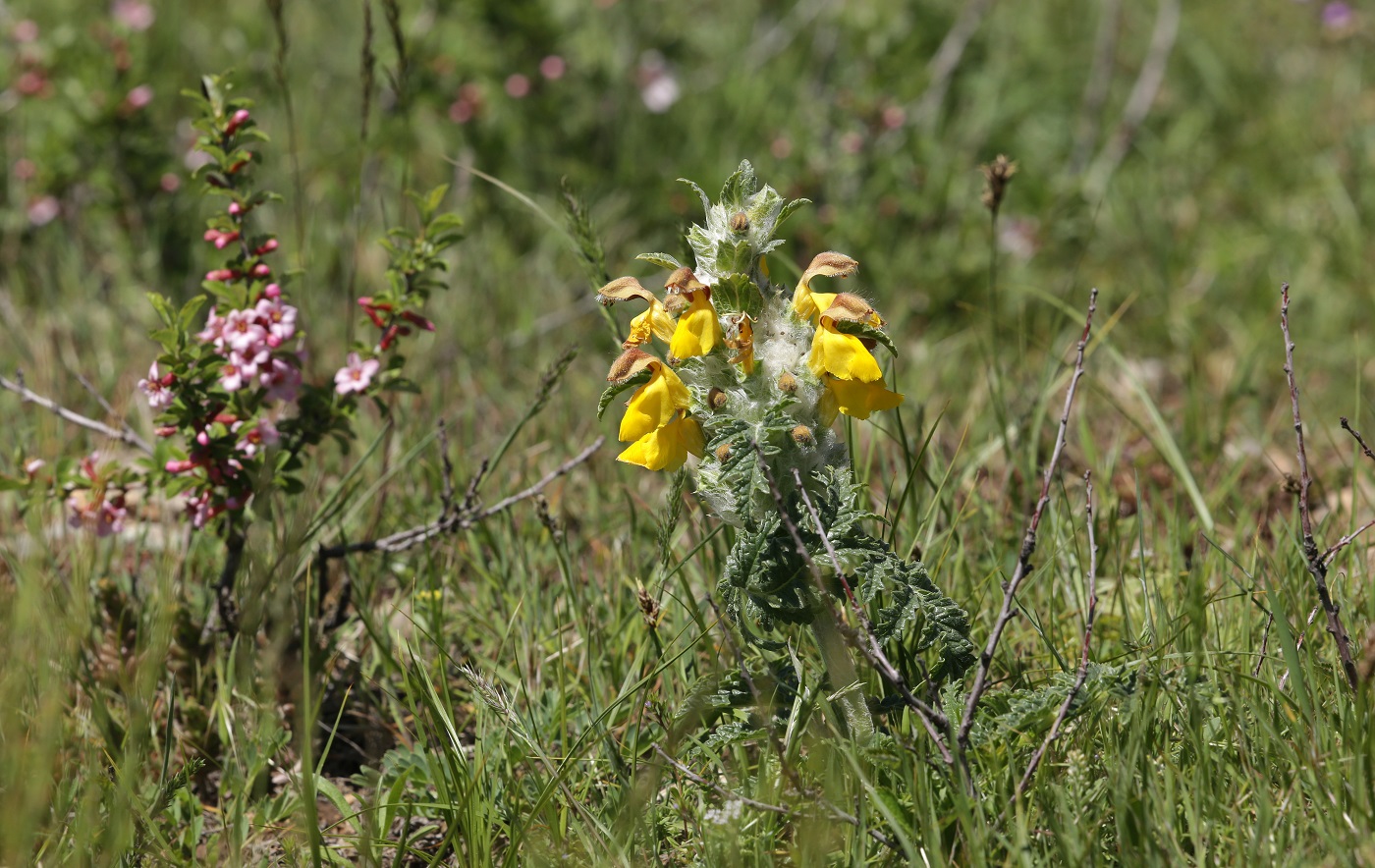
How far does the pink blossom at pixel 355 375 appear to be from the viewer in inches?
93.7

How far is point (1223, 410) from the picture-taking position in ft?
10.9

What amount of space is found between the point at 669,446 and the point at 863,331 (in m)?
0.34

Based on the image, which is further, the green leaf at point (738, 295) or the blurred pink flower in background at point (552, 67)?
the blurred pink flower in background at point (552, 67)

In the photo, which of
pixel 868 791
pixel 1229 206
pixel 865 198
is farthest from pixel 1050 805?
pixel 1229 206

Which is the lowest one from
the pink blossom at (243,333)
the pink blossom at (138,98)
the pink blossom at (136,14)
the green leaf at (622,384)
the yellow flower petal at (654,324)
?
the green leaf at (622,384)

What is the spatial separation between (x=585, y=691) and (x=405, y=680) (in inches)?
21.0

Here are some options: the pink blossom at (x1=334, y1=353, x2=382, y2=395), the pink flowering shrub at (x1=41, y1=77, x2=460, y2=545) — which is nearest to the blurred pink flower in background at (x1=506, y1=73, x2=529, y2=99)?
the pink flowering shrub at (x1=41, y1=77, x2=460, y2=545)

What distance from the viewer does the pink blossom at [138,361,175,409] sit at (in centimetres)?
224

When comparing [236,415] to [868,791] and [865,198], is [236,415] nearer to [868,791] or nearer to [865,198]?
[868,791]

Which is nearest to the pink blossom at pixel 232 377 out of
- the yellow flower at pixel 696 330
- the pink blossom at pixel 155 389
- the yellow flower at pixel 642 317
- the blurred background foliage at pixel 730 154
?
the pink blossom at pixel 155 389

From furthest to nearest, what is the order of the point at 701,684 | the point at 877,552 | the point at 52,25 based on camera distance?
the point at 52,25 < the point at 701,684 < the point at 877,552

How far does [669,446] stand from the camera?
5.84ft

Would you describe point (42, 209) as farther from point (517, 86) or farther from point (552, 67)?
point (552, 67)

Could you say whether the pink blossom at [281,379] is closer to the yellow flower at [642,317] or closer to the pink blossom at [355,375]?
the pink blossom at [355,375]
